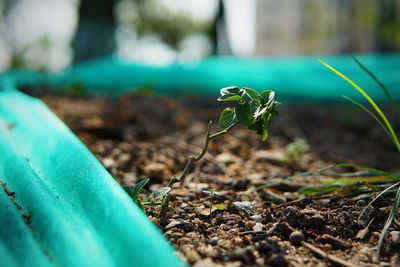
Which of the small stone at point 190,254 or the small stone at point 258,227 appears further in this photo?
the small stone at point 258,227

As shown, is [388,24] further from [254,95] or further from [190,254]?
[190,254]

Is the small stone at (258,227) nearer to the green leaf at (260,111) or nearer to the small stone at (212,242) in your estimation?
the small stone at (212,242)

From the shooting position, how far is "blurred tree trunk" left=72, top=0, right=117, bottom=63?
16.0 ft

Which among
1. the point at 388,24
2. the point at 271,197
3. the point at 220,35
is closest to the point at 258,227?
the point at 271,197

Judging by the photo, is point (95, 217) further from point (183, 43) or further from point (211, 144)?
point (183, 43)

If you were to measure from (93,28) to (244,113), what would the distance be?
4.54m

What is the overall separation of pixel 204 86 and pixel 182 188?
2473 mm

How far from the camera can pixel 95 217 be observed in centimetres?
74

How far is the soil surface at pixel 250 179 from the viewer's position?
808mm

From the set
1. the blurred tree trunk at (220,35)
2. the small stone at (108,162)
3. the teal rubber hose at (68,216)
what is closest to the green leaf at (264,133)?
the teal rubber hose at (68,216)

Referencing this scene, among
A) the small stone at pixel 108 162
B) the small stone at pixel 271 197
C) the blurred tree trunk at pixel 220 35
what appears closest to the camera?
the small stone at pixel 271 197

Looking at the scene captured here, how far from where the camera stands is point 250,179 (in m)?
1.37

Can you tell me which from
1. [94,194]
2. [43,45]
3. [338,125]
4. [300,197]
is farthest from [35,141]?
[43,45]

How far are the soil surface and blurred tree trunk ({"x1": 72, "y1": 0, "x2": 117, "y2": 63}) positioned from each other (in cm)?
235
